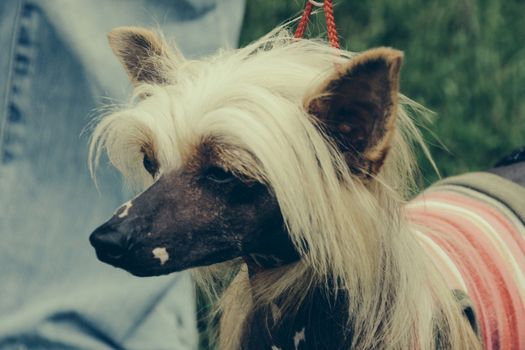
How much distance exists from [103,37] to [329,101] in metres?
0.72

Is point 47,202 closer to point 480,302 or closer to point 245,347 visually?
point 245,347

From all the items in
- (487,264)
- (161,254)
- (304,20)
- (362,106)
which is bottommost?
(487,264)

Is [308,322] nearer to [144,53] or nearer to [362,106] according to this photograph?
[362,106]

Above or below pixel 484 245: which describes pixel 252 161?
above

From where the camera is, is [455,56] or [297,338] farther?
[455,56]

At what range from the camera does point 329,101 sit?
5.18 feet

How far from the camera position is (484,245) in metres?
1.97

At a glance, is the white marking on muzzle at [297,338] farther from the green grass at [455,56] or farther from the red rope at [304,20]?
the green grass at [455,56]

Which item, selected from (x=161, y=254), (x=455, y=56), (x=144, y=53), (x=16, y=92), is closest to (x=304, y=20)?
(x=144, y=53)

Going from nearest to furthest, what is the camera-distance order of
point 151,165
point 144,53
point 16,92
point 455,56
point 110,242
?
point 110,242
point 151,165
point 144,53
point 16,92
point 455,56

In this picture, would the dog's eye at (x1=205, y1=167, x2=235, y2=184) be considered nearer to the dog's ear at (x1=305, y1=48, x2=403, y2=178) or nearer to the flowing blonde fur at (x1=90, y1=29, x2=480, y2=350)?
the flowing blonde fur at (x1=90, y1=29, x2=480, y2=350)

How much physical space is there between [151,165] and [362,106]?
1.12 feet

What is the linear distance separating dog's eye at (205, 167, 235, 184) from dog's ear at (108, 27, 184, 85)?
261mm

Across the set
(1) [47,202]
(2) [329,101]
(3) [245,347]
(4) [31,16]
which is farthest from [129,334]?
(2) [329,101]
